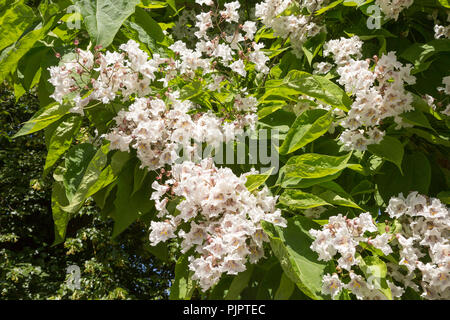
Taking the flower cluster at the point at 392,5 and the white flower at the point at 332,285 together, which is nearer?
the white flower at the point at 332,285

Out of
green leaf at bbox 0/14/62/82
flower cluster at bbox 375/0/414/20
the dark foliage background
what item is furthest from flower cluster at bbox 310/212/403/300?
the dark foliage background

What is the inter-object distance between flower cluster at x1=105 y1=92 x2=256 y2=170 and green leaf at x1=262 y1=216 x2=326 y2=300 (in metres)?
0.33

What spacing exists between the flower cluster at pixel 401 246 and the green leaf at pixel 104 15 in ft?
2.45

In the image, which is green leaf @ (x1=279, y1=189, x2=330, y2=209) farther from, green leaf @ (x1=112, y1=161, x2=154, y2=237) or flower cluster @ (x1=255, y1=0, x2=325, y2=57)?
flower cluster @ (x1=255, y1=0, x2=325, y2=57)

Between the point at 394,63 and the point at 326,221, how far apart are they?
49 centimetres

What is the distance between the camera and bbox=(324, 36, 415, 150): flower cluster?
4.04 ft

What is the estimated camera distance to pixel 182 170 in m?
1.15

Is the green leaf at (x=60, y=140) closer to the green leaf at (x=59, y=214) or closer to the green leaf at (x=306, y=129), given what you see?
the green leaf at (x=59, y=214)

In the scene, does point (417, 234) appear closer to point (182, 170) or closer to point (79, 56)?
point (182, 170)

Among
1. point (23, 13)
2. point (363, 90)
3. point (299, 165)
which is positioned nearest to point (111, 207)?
point (23, 13)

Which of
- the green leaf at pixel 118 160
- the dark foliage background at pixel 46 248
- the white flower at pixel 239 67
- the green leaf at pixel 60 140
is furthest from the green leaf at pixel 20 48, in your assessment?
the dark foliage background at pixel 46 248

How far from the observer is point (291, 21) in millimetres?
1570

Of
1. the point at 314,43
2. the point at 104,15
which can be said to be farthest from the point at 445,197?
the point at 104,15

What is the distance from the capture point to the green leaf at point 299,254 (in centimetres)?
101
